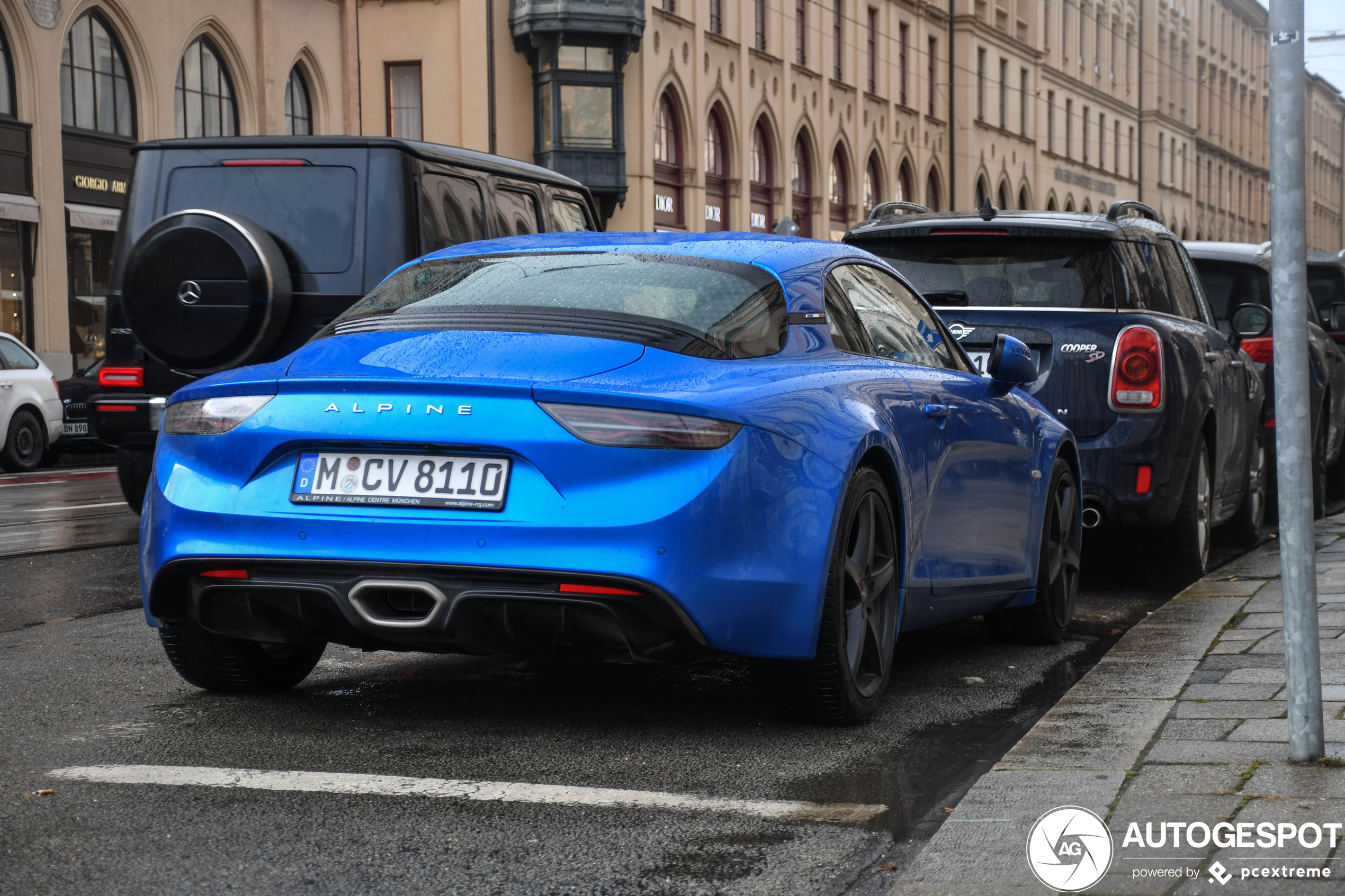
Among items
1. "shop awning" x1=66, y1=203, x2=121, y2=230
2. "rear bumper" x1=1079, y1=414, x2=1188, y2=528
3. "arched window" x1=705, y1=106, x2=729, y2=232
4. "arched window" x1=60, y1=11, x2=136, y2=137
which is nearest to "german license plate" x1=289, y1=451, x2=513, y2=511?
"rear bumper" x1=1079, y1=414, x2=1188, y2=528

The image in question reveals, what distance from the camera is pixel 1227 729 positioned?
174 inches

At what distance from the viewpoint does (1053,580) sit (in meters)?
6.48

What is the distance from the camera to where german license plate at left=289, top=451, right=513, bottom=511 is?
13.9 feet

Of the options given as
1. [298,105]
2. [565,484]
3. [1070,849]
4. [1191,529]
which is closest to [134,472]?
[1191,529]

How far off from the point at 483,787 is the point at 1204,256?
8.76m

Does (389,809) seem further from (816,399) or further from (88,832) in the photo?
(816,399)

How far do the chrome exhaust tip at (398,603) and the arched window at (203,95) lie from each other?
84.2ft

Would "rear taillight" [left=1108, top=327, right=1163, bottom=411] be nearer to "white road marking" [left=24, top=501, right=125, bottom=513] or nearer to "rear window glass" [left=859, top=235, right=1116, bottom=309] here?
"rear window glass" [left=859, top=235, right=1116, bottom=309]

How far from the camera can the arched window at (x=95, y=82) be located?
2639 centimetres

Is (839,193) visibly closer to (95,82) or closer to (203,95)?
(203,95)

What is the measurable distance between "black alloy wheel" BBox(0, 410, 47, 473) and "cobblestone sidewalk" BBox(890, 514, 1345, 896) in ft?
51.4

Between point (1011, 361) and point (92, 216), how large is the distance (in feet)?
76.0

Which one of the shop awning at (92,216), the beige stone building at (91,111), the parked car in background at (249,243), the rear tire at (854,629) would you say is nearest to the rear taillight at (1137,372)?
the rear tire at (854,629)

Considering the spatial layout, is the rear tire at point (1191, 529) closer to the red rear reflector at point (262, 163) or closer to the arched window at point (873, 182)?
the red rear reflector at point (262, 163)
